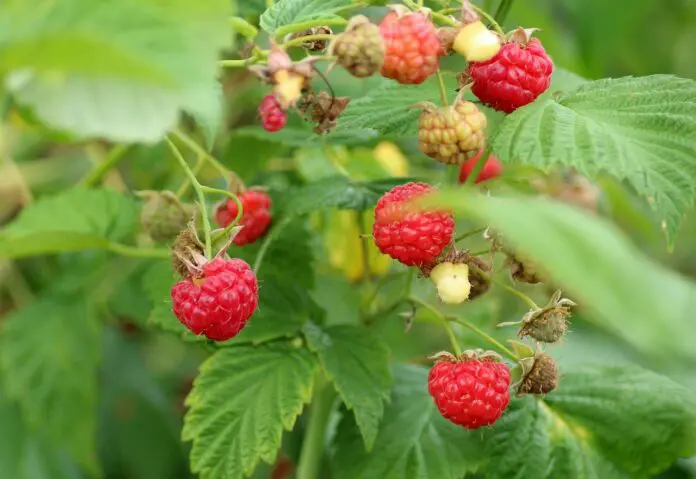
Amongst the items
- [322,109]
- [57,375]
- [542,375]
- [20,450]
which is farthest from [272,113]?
[20,450]

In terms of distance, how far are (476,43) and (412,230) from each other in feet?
0.55

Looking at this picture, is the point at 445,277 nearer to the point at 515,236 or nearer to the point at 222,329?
the point at 222,329

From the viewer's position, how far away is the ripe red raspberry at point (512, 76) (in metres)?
0.91

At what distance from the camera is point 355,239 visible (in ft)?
4.91

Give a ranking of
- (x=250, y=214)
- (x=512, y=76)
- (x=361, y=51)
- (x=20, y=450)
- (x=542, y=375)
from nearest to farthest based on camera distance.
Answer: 1. (x=361, y=51)
2. (x=512, y=76)
3. (x=542, y=375)
4. (x=250, y=214)
5. (x=20, y=450)

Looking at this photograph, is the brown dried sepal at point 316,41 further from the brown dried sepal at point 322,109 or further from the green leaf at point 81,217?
the green leaf at point 81,217

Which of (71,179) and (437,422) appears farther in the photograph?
(71,179)

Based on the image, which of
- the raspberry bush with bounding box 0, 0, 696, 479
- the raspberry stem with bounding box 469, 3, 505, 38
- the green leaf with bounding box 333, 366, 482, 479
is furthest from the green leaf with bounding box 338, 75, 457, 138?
the green leaf with bounding box 333, 366, 482, 479

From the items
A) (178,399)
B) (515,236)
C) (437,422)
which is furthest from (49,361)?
(515,236)

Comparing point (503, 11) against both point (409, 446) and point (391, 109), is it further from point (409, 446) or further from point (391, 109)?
point (409, 446)

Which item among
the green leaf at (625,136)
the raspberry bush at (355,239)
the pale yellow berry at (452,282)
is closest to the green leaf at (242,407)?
the raspberry bush at (355,239)

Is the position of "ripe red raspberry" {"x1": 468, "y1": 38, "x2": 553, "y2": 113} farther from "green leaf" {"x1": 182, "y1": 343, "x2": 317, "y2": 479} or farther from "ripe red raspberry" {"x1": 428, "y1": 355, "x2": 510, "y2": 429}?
"green leaf" {"x1": 182, "y1": 343, "x2": 317, "y2": 479}

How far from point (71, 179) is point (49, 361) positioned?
0.51 m

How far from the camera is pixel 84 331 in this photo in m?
1.52
